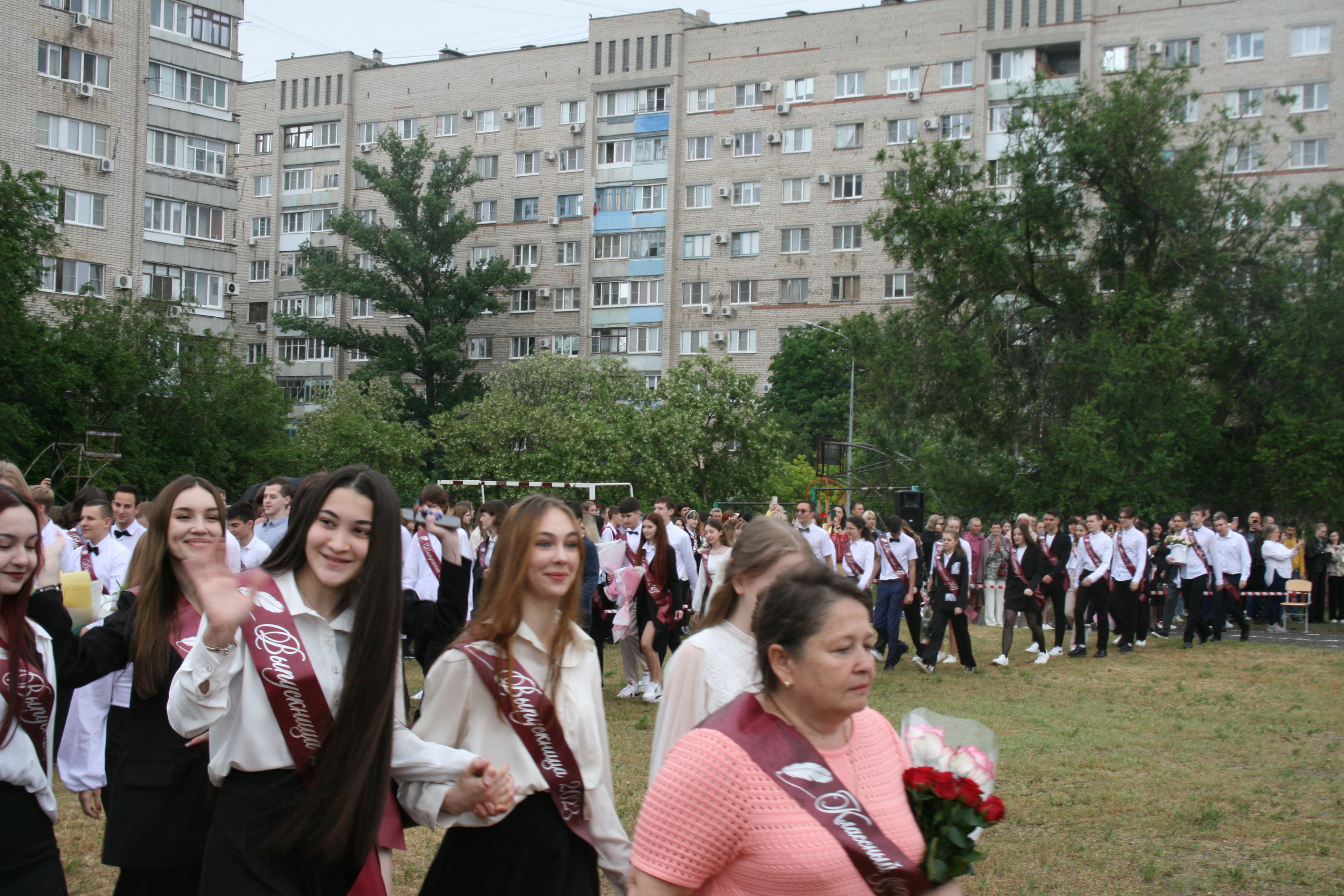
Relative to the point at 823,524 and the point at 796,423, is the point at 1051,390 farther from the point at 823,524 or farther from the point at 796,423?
the point at 796,423

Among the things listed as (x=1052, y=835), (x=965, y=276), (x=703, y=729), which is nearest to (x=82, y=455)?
(x=965, y=276)

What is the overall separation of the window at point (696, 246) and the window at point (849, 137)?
844cm

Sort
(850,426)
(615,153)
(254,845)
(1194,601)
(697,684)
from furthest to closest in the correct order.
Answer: (615,153) < (850,426) < (1194,601) < (697,684) < (254,845)

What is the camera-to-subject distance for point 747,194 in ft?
219

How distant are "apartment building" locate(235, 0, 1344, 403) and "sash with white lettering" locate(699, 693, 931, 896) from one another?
5642cm

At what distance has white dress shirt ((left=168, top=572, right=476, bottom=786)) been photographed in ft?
10.7

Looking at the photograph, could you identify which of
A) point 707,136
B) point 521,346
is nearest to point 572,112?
point 707,136

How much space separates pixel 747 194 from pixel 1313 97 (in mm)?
26908

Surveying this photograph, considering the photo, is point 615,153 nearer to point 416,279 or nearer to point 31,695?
point 416,279

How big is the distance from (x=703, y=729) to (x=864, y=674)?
40 cm

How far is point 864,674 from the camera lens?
2975 millimetres

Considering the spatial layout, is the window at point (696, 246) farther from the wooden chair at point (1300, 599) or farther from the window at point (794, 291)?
the wooden chair at point (1300, 599)

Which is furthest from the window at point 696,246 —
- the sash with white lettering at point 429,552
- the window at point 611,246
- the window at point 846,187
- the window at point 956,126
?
the sash with white lettering at point 429,552

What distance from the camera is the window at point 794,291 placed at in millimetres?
66438
